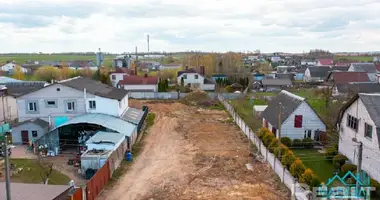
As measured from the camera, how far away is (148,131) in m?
33.4

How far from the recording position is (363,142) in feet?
67.5

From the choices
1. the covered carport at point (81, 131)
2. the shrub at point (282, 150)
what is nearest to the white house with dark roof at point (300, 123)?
the shrub at point (282, 150)

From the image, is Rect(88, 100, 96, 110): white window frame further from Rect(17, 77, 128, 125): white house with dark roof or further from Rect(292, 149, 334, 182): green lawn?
Rect(292, 149, 334, 182): green lawn

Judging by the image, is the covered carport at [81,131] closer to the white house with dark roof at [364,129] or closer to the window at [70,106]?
the window at [70,106]

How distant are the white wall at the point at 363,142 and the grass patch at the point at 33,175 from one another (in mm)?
17887

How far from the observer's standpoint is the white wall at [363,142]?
18.8 meters

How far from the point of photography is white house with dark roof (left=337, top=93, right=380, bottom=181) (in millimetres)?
18969

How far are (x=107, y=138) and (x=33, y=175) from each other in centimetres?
538

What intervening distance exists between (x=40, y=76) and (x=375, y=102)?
7778cm

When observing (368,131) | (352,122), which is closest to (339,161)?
(352,122)

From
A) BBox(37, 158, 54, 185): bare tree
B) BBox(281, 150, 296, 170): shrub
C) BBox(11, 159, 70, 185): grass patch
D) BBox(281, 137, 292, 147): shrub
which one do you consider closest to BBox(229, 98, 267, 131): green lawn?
BBox(281, 137, 292, 147): shrub

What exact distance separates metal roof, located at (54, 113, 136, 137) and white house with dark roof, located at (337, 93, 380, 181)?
15.9 metres

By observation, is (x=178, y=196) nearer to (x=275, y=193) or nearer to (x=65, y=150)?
(x=275, y=193)

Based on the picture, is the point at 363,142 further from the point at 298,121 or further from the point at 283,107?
the point at 283,107
